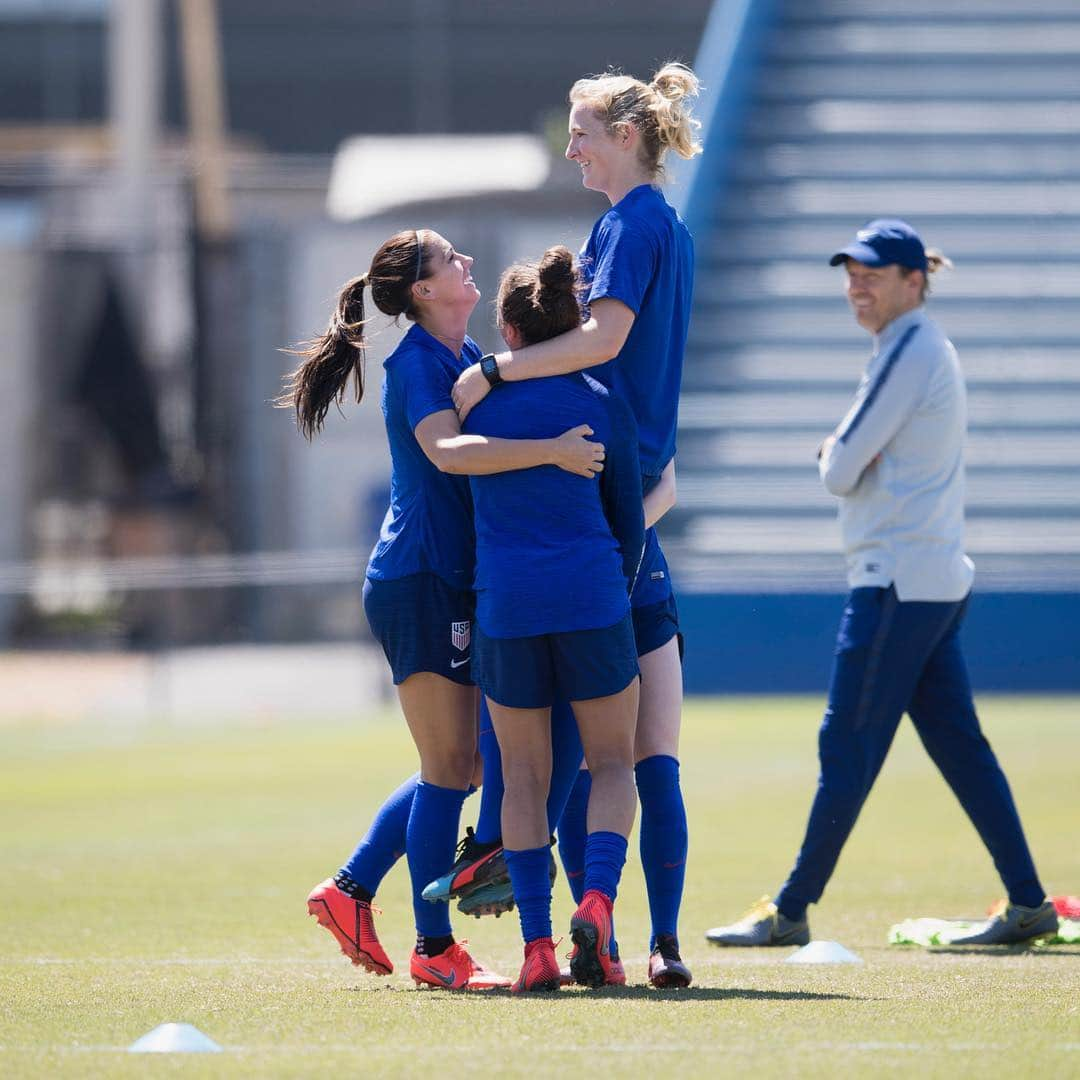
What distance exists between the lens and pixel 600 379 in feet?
17.2

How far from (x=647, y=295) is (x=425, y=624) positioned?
3.18 feet

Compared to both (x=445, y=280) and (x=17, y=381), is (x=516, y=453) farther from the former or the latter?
(x=17, y=381)

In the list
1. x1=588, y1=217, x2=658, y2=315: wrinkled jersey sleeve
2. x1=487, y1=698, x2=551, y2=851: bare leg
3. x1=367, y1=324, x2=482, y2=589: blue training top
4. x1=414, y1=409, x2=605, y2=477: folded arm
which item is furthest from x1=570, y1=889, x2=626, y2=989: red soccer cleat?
x1=588, y1=217, x2=658, y2=315: wrinkled jersey sleeve

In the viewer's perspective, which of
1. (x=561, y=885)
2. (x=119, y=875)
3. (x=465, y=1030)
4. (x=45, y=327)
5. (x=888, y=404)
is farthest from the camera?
(x=45, y=327)

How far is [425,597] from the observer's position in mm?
5289

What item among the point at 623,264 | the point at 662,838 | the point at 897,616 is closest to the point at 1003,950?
the point at 897,616

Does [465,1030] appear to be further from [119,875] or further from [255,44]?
[255,44]

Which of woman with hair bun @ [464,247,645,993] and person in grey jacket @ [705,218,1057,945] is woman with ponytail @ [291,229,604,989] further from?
person in grey jacket @ [705,218,1057,945]

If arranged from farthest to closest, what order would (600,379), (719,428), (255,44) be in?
(255,44), (719,428), (600,379)

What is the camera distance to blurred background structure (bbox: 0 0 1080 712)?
17.1 metres

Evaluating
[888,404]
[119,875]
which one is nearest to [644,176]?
[888,404]

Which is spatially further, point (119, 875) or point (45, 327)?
point (45, 327)

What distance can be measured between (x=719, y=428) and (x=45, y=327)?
1198 centimetres

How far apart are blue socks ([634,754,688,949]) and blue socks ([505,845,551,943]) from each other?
28cm
